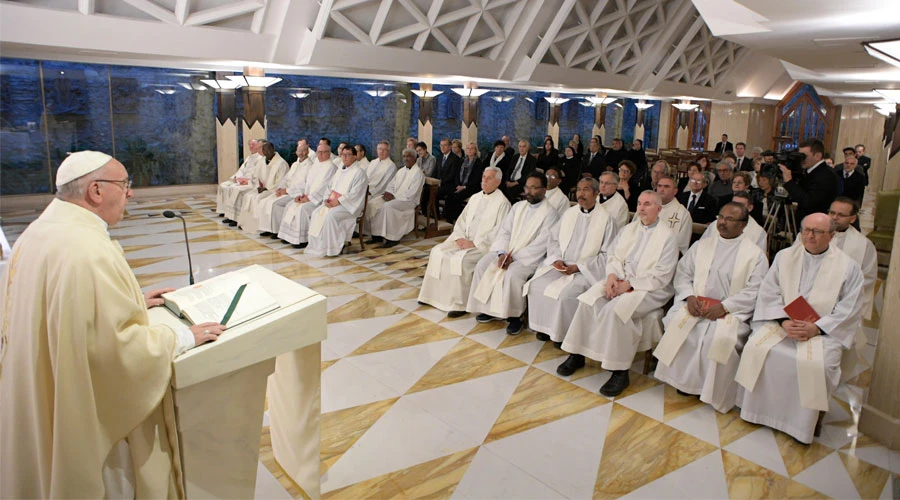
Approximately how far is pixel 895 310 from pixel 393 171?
24.7 feet

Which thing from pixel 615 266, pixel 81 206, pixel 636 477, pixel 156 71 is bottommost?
pixel 636 477

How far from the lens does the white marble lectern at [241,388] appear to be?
8.05 ft

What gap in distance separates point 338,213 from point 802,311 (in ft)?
19.9

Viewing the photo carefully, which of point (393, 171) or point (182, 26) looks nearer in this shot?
point (182, 26)

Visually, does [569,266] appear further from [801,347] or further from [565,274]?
[801,347]

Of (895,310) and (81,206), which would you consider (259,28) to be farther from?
(895,310)

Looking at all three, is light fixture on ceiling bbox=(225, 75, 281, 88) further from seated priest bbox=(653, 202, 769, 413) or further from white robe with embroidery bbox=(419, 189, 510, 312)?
seated priest bbox=(653, 202, 769, 413)

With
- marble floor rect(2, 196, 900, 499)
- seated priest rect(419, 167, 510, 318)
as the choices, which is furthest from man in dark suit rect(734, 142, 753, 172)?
seated priest rect(419, 167, 510, 318)

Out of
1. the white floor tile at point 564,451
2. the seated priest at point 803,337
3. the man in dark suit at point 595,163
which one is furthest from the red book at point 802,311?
the man in dark suit at point 595,163

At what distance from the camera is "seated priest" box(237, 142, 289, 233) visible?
32.8 ft

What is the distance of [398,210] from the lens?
936 centimetres

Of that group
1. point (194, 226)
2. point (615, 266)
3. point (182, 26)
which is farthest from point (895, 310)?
point (194, 226)

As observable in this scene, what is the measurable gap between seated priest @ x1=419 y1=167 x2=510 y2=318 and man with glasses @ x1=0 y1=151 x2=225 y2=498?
153 inches

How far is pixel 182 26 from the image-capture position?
9.01 m
